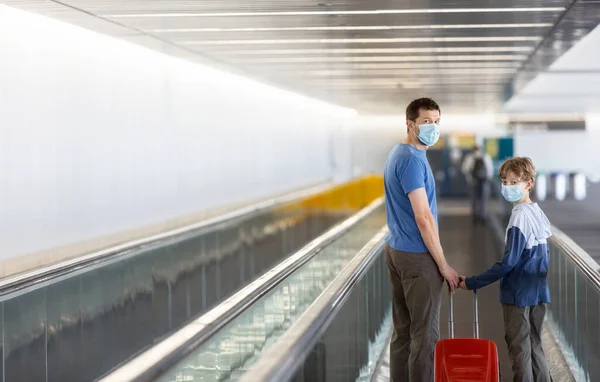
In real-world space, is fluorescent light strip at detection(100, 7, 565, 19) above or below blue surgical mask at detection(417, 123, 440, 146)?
above

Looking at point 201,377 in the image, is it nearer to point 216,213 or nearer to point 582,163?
point 216,213

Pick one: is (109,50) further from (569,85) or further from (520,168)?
(569,85)

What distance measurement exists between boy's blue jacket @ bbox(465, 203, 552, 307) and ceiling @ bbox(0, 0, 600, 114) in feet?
16.1

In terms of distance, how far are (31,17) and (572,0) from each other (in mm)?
6910

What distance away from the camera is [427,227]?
18.2ft

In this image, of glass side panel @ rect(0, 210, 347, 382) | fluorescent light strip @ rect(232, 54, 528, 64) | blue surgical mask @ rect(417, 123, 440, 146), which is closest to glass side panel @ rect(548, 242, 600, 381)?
blue surgical mask @ rect(417, 123, 440, 146)

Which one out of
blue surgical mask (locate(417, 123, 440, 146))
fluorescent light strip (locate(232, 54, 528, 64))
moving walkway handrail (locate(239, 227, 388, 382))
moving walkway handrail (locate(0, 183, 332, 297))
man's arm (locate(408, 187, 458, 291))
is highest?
fluorescent light strip (locate(232, 54, 528, 64))

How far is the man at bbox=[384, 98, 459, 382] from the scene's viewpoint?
559cm

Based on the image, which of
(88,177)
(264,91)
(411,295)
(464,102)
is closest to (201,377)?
(411,295)

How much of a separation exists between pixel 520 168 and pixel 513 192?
6.5 inches

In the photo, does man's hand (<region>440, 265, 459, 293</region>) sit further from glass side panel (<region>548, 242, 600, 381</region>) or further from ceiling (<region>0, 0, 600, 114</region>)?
ceiling (<region>0, 0, 600, 114</region>)

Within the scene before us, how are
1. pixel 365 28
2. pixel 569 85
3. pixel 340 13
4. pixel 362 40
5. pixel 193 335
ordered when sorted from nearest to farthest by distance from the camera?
1. pixel 193 335
2. pixel 340 13
3. pixel 365 28
4. pixel 362 40
5. pixel 569 85

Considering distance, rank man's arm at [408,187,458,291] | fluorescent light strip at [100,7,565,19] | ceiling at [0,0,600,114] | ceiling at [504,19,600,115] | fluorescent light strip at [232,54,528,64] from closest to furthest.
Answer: man's arm at [408,187,458,291]
ceiling at [0,0,600,114]
fluorescent light strip at [100,7,565,19]
fluorescent light strip at [232,54,528,64]
ceiling at [504,19,600,115]

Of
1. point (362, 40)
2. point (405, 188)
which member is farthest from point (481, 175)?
point (405, 188)
